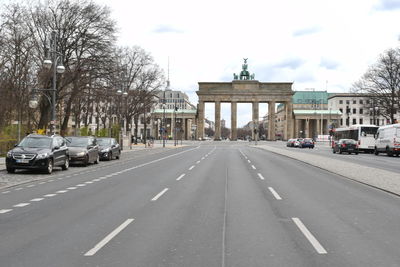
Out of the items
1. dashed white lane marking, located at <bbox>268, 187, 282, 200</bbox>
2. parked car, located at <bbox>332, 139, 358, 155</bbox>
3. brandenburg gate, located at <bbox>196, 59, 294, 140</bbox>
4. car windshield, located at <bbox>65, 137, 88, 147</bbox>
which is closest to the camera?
dashed white lane marking, located at <bbox>268, 187, 282, 200</bbox>

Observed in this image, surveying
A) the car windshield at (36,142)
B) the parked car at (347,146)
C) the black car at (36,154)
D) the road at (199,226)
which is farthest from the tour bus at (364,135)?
the car windshield at (36,142)

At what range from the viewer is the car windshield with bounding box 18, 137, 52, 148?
19.3 m

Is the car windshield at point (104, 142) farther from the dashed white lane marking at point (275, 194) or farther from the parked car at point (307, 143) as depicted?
the parked car at point (307, 143)

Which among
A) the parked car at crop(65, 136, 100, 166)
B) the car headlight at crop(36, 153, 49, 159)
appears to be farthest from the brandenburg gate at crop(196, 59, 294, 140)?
the car headlight at crop(36, 153, 49, 159)

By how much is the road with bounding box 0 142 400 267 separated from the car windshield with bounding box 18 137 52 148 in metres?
6.77

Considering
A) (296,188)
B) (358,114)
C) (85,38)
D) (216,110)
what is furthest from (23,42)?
(358,114)

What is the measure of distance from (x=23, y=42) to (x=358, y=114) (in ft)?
432

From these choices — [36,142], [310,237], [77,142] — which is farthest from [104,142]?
A: [310,237]

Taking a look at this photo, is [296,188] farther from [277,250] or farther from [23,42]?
[23,42]

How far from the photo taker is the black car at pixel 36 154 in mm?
18141

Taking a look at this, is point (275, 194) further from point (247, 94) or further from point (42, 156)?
point (247, 94)

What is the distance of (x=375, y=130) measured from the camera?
47125 millimetres

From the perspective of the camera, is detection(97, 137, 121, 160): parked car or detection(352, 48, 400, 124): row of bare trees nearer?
detection(97, 137, 121, 160): parked car

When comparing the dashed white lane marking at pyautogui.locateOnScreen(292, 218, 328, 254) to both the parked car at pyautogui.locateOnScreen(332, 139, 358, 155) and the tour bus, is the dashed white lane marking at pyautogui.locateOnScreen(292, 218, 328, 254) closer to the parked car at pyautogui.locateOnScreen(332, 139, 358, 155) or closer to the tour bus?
the parked car at pyautogui.locateOnScreen(332, 139, 358, 155)
